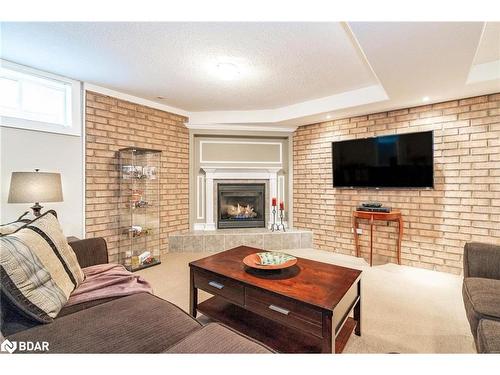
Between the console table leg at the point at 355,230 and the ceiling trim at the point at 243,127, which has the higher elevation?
the ceiling trim at the point at 243,127

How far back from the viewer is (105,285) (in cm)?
154

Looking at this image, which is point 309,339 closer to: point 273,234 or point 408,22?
point 408,22

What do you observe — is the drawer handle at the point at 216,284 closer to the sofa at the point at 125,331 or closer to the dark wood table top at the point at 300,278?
the dark wood table top at the point at 300,278

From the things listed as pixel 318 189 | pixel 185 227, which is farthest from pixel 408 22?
pixel 185 227

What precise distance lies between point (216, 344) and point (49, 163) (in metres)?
2.85

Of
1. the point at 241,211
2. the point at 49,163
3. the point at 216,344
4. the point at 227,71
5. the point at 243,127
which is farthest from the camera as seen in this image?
the point at 241,211

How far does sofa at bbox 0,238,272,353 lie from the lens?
3.08 ft

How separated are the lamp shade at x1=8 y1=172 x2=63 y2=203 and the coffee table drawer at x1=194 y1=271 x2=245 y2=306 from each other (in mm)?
1543

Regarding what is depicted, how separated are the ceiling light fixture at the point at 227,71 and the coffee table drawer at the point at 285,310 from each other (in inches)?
83.6

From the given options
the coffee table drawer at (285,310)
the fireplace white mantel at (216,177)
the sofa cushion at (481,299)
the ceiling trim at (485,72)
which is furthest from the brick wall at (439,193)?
the coffee table drawer at (285,310)

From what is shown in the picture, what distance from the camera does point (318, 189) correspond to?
411 cm

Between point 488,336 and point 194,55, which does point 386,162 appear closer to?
point 488,336

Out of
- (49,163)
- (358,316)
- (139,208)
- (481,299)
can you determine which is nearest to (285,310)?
(358,316)

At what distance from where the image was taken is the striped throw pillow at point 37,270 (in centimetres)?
109
